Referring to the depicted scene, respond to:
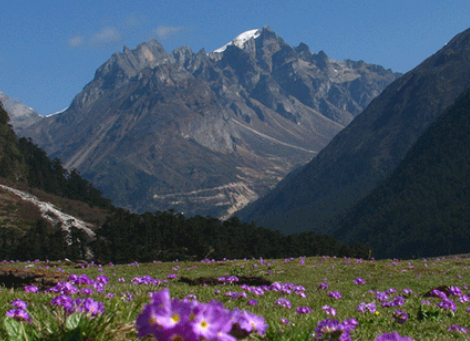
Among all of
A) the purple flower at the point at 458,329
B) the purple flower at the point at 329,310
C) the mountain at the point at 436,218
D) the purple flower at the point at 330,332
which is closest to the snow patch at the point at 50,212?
the purple flower at the point at 329,310

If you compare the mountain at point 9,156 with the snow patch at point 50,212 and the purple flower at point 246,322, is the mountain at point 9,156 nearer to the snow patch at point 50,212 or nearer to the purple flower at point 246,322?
the snow patch at point 50,212

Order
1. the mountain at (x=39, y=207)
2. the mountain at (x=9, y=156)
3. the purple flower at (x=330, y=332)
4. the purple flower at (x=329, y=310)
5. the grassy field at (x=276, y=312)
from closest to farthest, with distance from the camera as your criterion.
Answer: the grassy field at (x=276, y=312), the purple flower at (x=330, y=332), the purple flower at (x=329, y=310), the mountain at (x=39, y=207), the mountain at (x=9, y=156)

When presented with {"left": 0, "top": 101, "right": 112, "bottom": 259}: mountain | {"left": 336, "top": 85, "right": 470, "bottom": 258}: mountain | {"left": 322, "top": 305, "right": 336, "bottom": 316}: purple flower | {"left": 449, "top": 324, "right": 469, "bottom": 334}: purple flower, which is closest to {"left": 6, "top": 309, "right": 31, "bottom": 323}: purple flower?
{"left": 322, "top": 305, "right": 336, "bottom": 316}: purple flower

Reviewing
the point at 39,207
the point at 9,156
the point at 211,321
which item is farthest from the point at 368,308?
the point at 9,156

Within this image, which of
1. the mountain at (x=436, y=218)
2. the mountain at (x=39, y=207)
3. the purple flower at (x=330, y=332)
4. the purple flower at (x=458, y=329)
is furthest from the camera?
the mountain at (x=436, y=218)

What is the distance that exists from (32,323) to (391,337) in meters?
3.45

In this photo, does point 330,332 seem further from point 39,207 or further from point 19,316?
point 39,207

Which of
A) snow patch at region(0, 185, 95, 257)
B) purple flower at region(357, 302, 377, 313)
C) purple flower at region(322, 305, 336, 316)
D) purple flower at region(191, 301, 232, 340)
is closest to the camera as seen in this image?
purple flower at region(191, 301, 232, 340)

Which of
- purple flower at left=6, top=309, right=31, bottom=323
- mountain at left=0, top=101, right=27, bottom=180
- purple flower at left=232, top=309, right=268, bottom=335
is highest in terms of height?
mountain at left=0, top=101, right=27, bottom=180

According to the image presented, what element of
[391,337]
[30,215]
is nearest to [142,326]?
[391,337]

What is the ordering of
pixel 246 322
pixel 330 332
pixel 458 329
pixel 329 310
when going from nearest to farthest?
Answer: 1. pixel 246 322
2. pixel 330 332
3. pixel 458 329
4. pixel 329 310

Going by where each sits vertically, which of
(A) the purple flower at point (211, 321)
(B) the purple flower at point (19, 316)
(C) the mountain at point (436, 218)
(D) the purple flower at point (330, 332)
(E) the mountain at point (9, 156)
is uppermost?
(E) the mountain at point (9, 156)

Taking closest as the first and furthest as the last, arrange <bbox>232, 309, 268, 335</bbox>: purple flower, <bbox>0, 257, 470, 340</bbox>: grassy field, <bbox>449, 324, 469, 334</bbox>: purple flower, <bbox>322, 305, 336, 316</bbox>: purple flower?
<bbox>232, 309, 268, 335</bbox>: purple flower < <bbox>0, 257, 470, 340</bbox>: grassy field < <bbox>449, 324, 469, 334</bbox>: purple flower < <bbox>322, 305, 336, 316</bbox>: purple flower

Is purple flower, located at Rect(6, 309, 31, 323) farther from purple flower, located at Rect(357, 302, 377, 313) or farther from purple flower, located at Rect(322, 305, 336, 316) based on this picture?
purple flower, located at Rect(357, 302, 377, 313)
